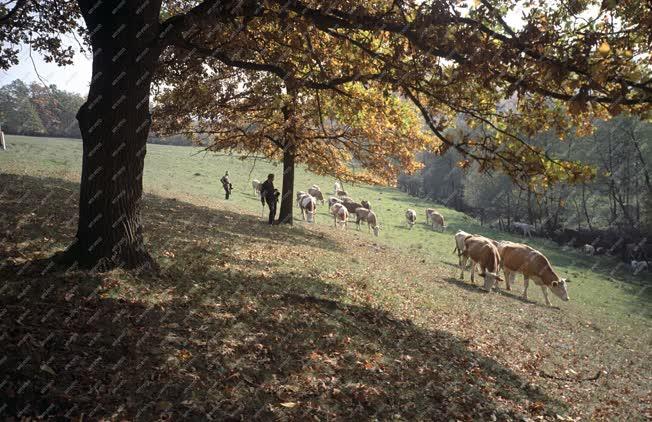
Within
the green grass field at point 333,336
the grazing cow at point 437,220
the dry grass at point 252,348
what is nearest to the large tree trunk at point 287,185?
the green grass field at point 333,336

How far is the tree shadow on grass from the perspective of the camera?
459cm

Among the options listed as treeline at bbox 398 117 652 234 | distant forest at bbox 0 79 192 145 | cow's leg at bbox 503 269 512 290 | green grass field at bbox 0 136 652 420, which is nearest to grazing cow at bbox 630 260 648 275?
treeline at bbox 398 117 652 234

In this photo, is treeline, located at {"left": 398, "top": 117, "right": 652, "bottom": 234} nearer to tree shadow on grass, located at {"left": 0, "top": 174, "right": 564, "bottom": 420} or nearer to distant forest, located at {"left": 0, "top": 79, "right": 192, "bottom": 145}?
tree shadow on grass, located at {"left": 0, "top": 174, "right": 564, "bottom": 420}

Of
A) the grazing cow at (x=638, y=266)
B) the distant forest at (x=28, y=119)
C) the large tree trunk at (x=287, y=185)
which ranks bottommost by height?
the grazing cow at (x=638, y=266)

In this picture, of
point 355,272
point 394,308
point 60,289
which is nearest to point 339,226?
point 355,272

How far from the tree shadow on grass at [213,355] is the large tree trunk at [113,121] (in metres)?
0.70

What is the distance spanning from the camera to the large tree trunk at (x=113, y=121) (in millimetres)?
6465

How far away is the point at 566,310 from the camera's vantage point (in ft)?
59.5

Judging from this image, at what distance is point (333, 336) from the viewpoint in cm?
721

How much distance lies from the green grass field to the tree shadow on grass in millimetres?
32

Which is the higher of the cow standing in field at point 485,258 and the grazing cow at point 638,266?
the cow standing in field at point 485,258

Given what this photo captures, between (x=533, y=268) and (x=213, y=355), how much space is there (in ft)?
59.5

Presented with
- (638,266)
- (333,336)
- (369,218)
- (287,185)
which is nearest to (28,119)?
(369,218)

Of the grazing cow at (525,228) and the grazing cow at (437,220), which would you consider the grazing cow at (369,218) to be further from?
the grazing cow at (525,228)
